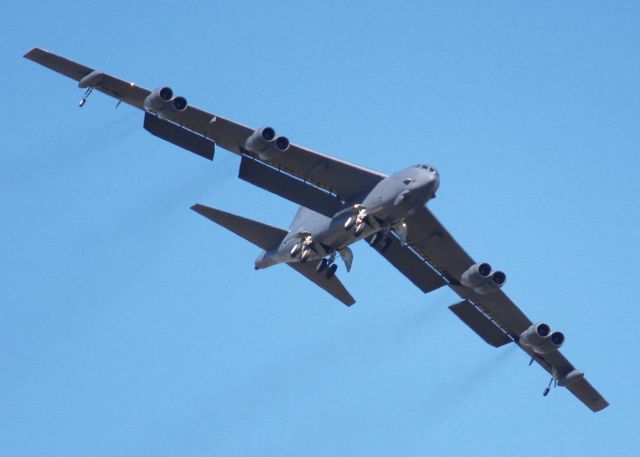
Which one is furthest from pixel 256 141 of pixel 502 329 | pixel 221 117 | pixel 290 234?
pixel 502 329

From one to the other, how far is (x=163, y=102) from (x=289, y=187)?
18.5 ft

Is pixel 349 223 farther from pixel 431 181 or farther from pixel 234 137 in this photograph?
pixel 234 137

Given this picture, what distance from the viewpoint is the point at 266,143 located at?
4819cm

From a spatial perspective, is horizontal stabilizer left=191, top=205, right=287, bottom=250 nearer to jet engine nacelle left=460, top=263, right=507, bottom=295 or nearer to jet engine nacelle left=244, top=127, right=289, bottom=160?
jet engine nacelle left=244, top=127, right=289, bottom=160

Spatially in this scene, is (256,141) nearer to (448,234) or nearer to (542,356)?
(448,234)

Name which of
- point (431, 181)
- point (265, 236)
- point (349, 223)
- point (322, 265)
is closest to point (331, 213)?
point (349, 223)

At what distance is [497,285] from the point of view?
52.2 meters

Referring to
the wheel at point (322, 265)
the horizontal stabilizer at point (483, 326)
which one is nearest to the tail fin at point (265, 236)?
the wheel at point (322, 265)

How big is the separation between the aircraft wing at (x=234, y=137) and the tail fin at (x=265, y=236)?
337 cm

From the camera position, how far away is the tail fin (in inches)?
2069

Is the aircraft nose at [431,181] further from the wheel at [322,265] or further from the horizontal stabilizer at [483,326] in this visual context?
the horizontal stabilizer at [483,326]

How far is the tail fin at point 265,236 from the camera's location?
172 feet

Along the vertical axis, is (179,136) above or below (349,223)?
above

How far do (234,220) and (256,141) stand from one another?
17.7 ft
